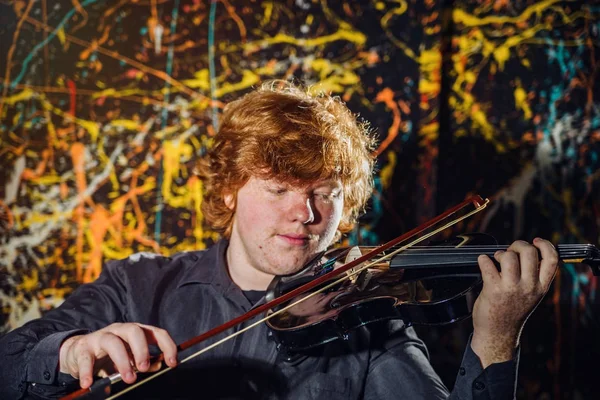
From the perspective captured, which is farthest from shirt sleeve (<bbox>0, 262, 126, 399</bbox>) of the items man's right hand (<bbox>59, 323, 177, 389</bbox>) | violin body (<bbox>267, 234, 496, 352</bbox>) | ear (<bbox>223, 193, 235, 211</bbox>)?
violin body (<bbox>267, 234, 496, 352</bbox>)

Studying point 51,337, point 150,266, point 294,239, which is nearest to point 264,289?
point 294,239

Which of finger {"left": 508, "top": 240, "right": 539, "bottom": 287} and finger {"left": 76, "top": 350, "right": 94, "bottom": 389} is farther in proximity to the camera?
finger {"left": 508, "top": 240, "right": 539, "bottom": 287}

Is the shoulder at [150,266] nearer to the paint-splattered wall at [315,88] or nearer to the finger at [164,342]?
the paint-splattered wall at [315,88]

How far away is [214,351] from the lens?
1.76 m

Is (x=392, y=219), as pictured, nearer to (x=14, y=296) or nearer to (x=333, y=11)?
(x=333, y=11)

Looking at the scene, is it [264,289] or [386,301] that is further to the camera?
[264,289]

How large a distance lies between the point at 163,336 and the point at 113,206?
1188 mm

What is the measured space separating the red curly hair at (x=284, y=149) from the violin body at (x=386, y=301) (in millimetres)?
383

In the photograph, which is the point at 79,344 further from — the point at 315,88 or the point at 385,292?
the point at 315,88

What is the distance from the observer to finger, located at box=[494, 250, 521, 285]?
1.41m

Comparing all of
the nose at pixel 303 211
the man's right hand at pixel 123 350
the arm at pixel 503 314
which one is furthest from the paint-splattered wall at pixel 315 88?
the man's right hand at pixel 123 350

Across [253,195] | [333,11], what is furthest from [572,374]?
[333,11]

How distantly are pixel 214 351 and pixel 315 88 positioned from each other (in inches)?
45.5

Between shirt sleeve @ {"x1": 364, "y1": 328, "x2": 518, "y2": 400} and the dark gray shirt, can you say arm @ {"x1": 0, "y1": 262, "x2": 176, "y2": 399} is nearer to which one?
the dark gray shirt
